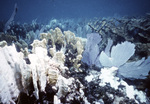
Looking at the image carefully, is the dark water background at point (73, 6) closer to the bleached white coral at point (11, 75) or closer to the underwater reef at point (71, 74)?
the underwater reef at point (71, 74)

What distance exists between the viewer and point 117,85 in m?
2.44

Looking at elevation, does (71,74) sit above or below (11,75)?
above

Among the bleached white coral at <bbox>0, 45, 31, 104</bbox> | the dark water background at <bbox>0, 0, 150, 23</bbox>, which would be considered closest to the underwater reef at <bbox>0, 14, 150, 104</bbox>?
the bleached white coral at <bbox>0, 45, 31, 104</bbox>

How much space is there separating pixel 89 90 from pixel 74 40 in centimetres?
168

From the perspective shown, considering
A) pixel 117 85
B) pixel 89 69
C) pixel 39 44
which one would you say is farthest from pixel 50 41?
pixel 117 85

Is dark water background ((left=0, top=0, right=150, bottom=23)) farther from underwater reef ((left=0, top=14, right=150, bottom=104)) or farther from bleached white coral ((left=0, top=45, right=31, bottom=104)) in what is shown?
bleached white coral ((left=0, top=45, right=31, bottom=104))

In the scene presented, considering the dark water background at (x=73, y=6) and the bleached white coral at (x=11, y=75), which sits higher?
the dark water background at (x=73, y=6)

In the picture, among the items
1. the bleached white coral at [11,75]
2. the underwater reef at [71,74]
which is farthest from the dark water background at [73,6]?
the bleached white coral at [11,75]

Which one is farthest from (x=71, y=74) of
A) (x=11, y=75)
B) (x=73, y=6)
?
(x=73, y=6)

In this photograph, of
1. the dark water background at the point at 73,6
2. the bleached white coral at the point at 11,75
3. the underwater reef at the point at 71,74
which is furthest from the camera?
→ the dark water background at the point at 73,6

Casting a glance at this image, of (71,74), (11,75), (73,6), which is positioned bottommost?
(11,75)

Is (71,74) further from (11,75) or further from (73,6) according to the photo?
(73,6)

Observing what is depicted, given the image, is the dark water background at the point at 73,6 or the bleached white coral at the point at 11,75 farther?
the dark water background at the point at 73,6

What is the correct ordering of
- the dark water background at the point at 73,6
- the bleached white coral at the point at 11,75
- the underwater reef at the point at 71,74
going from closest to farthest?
the bleached white coral at the point at 11,75 → the underwater reef at the point at 71,74 → the dark water background at the point at 73,6
